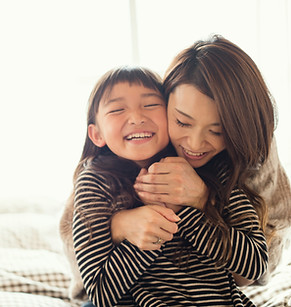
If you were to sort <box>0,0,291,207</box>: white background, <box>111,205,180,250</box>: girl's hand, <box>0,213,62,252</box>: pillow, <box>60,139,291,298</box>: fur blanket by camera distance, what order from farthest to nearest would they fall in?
<box>0,0,291,207</box>: white background < <box>0,213,62,252</box>: pillow < <box>60,139,291,298</box>: fur blanket < <box>111,205,180,250</box>: girl's hand

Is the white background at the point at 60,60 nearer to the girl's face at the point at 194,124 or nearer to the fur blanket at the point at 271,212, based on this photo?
the fur blanket at the point at 271,212

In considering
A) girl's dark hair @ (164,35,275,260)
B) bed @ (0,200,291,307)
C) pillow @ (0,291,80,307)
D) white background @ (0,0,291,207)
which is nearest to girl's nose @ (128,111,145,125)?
girl's dark hair @ (164,35,275,260)

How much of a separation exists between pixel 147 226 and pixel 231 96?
35 centimetres

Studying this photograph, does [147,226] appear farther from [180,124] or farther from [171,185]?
[180,124]

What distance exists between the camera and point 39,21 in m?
2.28

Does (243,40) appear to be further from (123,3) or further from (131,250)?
(131,250)

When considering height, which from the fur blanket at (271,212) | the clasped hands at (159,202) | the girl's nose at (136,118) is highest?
the girl's nose at (136,118)

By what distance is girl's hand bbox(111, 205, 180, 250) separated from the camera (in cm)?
92

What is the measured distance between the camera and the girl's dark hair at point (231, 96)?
933 mm

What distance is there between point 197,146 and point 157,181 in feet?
0.42

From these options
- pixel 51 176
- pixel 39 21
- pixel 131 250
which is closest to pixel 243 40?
pixel 39 21

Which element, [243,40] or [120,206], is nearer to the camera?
[120,206]

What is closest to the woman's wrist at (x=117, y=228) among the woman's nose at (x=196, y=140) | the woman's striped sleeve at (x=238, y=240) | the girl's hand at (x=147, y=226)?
the girl's hand at (x=147, y=226)

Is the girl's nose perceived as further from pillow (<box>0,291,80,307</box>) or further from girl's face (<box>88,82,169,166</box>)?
pillow (<box>0,291,80,307</box>)
